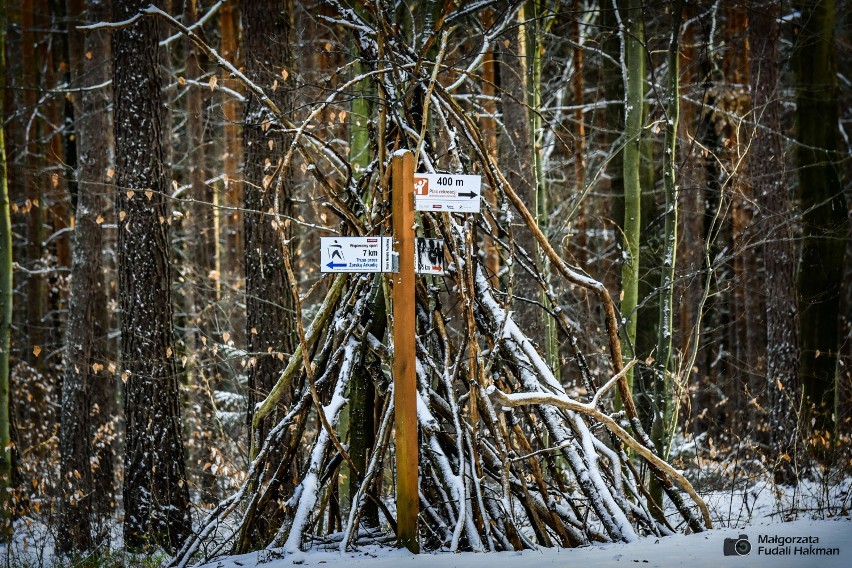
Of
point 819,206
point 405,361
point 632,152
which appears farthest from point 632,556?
point 819,206

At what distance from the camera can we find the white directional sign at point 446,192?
5301 mm

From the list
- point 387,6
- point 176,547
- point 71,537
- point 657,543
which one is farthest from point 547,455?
point 71,537

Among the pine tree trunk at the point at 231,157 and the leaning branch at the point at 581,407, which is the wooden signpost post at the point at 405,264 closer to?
the leaning branch at the point at 581,407

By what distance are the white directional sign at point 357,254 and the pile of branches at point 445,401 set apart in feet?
1.21

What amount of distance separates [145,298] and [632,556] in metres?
5.55

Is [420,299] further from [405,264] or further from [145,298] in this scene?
[145,298]

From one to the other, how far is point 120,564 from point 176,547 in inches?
38.5

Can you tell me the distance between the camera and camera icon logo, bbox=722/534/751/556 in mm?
4930

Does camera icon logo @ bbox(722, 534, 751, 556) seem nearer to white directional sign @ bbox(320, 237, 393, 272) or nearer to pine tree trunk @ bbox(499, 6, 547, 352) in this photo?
white directional sign @ bbox(320, 237, 393, 272)

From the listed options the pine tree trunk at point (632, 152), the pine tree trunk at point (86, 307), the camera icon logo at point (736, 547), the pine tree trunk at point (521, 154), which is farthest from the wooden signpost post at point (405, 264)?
the pine tree trunk at point (86, 307)

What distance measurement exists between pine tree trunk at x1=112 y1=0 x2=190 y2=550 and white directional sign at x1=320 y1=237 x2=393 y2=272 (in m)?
3.63

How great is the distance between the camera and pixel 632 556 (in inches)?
193

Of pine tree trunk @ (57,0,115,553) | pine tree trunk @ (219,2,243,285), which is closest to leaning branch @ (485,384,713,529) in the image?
pine tree trunk @ (57,0,115,553)

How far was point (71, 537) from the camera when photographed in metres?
9.14
